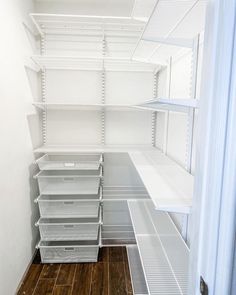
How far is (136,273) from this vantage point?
199 centimetres

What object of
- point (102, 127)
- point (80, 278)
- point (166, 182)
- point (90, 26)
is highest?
point (90, 26)

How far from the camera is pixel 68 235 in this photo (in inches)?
85.4

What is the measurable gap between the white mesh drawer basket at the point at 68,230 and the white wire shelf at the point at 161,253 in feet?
1.72

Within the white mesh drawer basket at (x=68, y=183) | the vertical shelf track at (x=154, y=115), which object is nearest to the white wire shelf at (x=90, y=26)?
the vertical shelf track at (x=154, y=115)

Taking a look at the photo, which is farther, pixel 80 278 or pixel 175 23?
pixel 80 278

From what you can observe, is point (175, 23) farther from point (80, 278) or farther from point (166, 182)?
point (80, 278)

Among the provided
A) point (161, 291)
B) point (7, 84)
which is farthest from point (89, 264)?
point (7, 84)

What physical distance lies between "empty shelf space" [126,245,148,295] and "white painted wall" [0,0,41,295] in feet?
2.83

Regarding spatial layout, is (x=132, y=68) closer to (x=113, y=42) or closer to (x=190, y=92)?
(x=113, y=42)

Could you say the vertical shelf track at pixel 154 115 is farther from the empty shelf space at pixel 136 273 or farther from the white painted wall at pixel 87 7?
the empty shelf space at pixel 136 273

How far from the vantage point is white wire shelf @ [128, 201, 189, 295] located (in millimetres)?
1173

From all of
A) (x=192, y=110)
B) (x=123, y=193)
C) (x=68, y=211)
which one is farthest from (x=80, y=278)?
(x=192, y=110)

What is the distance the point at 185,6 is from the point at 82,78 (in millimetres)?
1452

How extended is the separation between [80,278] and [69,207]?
58 cm
